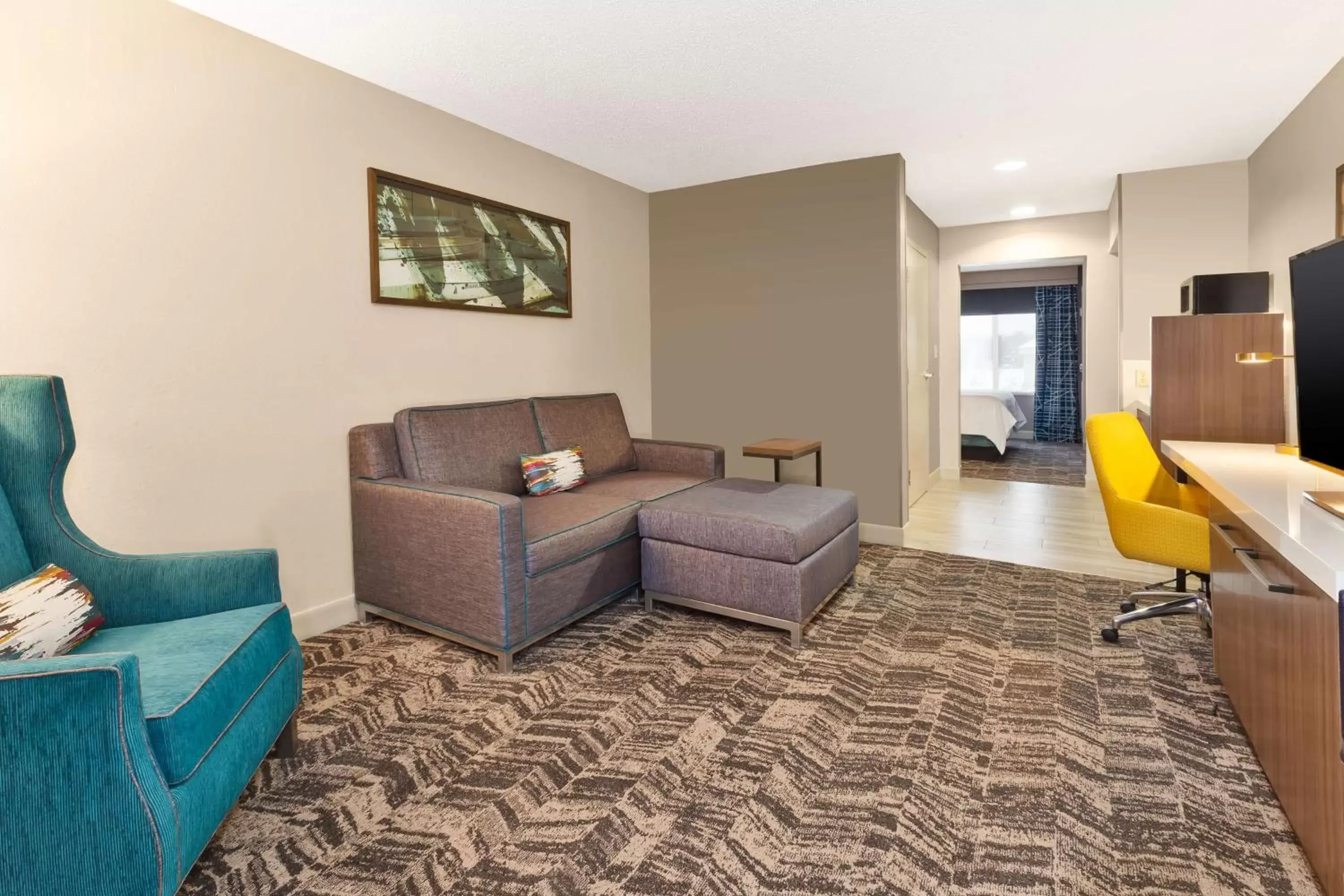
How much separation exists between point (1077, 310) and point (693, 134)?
6.95 m

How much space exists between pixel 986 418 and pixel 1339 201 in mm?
4832

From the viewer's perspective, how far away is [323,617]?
297 centimetres

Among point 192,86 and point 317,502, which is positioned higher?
point 192,86

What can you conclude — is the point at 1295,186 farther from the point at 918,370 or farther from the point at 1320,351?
the point at 1320,351

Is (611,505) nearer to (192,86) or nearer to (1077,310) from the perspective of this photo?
(192,86)

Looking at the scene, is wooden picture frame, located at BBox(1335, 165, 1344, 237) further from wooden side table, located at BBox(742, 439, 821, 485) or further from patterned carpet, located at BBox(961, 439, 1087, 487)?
patterned carpet, located at BBox(961, 439, 1087, 487)

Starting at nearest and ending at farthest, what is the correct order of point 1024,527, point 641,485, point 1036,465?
point 641,485 < point 1024,527 < point 1036,465

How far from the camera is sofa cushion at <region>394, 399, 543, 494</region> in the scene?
9.96 feet

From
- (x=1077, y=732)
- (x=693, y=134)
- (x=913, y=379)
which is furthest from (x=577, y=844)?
(x=913, y=379)

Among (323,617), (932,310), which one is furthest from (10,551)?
(932,310)

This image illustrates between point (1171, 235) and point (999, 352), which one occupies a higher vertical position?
point (1171, 235)

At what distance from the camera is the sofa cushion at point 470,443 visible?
3.04m

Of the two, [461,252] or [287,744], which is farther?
[461,252]

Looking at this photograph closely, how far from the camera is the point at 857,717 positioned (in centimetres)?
221
